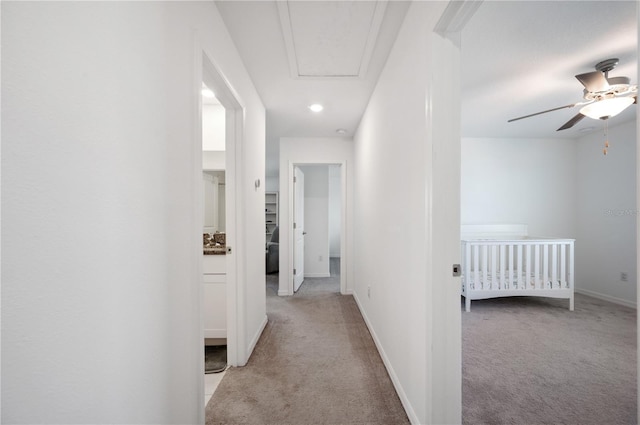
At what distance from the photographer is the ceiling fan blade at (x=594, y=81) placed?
2.05 metres

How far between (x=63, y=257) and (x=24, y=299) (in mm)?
105

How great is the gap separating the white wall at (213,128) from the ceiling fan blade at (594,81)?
10.2 ft

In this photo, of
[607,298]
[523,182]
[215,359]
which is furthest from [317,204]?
[607,298]

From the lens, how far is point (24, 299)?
540mm

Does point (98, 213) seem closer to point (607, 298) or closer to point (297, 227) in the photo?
point (297, 227)

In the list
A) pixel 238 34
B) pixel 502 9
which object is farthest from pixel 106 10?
pixel 502 9

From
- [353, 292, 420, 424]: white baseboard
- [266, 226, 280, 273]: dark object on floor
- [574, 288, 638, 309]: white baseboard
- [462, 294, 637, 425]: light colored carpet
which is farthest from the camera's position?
[266, 226, 280, 273]: dark object on floor

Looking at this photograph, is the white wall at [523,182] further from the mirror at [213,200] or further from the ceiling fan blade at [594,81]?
the mirror at [213,200]

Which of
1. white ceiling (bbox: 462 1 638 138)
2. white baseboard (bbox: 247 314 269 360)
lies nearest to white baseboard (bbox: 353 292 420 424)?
white baseboard (bbox: 247 314 269 360)

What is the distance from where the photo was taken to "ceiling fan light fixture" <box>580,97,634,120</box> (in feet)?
7.00

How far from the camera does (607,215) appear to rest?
3926 millimetres

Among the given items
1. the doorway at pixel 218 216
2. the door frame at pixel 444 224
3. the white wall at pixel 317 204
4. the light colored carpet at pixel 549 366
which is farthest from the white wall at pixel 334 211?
the door frame at pixel 444 224

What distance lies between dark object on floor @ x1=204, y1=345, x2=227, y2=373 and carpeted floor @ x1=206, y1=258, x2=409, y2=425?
0.12 meters

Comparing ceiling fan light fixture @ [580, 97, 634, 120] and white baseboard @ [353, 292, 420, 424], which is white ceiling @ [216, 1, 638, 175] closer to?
ceiling fan light fixture @ [580, 97, 634, 120]
